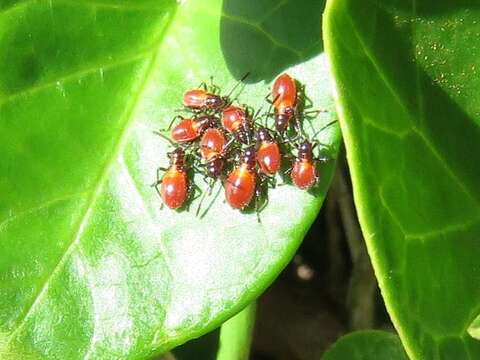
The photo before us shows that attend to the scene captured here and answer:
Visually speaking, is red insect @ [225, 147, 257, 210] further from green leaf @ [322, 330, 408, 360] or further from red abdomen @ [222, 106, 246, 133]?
green leaf @ [322, 330, 408, 360]

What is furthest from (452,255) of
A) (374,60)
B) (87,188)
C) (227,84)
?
(87,188)

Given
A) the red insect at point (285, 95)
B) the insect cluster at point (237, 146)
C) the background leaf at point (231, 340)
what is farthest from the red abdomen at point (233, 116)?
the background leaf at point (231, 340)

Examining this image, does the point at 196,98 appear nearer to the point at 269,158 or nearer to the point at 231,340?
the point at 269,158

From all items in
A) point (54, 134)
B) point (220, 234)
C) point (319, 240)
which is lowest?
point (319, 240)

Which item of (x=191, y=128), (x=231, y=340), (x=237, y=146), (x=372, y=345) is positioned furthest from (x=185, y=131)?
(x=372, y=345)

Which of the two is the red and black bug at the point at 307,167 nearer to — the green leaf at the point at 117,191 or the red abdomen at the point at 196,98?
the green leaf at the point at 117,191

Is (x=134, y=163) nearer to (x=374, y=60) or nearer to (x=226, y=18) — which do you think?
(x=226, y=18)

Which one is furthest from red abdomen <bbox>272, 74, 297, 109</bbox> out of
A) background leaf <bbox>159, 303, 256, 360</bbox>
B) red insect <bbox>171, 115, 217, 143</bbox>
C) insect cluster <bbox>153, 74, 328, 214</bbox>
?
background leaf <bbox>159, 303, 256, 360</bbox>

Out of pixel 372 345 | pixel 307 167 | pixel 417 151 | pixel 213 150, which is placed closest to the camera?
pixel 417 151
